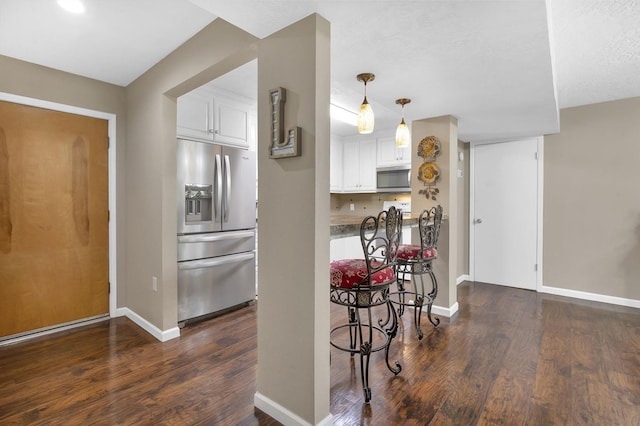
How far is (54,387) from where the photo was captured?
1.96 metres

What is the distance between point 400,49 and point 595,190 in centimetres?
337

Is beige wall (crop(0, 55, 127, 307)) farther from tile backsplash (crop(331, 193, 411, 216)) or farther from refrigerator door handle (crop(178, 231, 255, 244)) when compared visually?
tile backsplash (crop(331, 193, 411, 216))

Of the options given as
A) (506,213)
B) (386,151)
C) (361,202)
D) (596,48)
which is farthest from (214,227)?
(506,213)

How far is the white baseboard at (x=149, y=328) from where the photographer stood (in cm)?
262

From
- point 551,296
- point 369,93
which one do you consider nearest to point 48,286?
point 369,93

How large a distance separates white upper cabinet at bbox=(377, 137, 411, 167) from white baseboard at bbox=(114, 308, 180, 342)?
136 inches

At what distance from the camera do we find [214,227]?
307 centimetres

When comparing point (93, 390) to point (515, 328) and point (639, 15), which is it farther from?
point (639, 15)

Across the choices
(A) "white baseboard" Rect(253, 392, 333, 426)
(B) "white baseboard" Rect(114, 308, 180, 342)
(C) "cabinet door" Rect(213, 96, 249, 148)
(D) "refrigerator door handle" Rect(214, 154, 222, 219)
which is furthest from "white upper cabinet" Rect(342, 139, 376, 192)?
(A) "white baseboard" Rect(253, 392, 333, 426)

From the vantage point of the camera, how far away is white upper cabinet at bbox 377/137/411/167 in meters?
4.54

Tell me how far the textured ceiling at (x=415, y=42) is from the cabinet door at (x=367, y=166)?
1643mm

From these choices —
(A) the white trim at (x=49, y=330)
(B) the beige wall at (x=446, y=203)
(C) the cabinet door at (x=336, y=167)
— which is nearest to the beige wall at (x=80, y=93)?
(A) the white trim at (x=49, y=330)

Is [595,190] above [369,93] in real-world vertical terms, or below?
below

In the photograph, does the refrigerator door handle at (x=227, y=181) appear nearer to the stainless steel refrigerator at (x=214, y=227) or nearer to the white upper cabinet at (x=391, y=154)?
the stainless steel refrigerator at (x=214, y=227)
